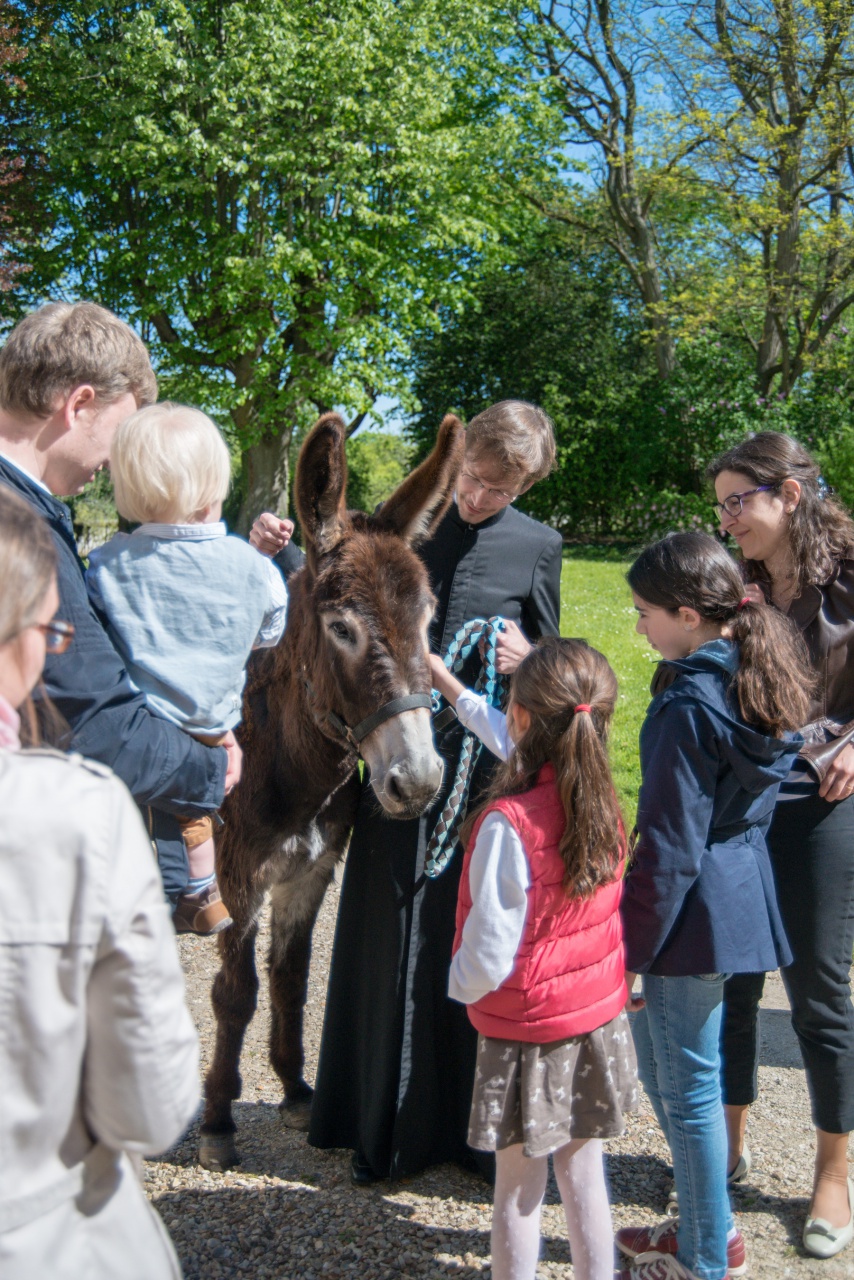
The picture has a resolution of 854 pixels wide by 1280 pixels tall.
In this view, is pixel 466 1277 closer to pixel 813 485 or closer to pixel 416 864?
pixel 416 864

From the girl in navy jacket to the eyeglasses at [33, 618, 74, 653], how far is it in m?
1.58

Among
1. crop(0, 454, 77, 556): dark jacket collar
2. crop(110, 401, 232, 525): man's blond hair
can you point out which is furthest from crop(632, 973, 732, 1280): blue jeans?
crop(0, 454, 77, 556): dark jacket collar

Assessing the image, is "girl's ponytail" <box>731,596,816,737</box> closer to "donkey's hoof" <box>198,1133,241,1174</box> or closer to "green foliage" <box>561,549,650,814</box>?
"donkey's hoof" <box>198,1133,241,1174</box>

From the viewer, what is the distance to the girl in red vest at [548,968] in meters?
2.26

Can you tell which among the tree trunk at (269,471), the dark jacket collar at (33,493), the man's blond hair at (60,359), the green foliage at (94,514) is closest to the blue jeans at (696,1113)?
the dark jacket collar at (33,493)

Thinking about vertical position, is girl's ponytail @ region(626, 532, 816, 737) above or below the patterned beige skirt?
above

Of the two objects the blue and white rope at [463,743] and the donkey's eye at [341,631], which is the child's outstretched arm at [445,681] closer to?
the blue and white rope at [463,743]

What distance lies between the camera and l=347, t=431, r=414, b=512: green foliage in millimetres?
24469

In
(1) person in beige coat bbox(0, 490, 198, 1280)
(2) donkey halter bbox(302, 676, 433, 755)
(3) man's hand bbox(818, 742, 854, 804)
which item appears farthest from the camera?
(3) man's hand bbox(818, 742, 854, 804)

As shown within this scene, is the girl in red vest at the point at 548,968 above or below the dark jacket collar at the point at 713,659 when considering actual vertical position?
below

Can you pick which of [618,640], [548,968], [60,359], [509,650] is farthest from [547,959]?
[618,640]

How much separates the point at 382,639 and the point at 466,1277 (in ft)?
6.04

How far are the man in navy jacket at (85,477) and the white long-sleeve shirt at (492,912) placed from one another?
0.65 m

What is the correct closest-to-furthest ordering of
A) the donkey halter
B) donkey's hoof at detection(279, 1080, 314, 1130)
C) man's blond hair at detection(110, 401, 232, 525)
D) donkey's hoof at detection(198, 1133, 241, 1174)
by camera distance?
1. man's blond hair at detection(110, 401, 232, 525)
2. the donkey halter
3. donkey's hoof at detection(198, 1133, 241, 1174)
4. donkey's hoof at detection(279, 1080, 314, 1130)
